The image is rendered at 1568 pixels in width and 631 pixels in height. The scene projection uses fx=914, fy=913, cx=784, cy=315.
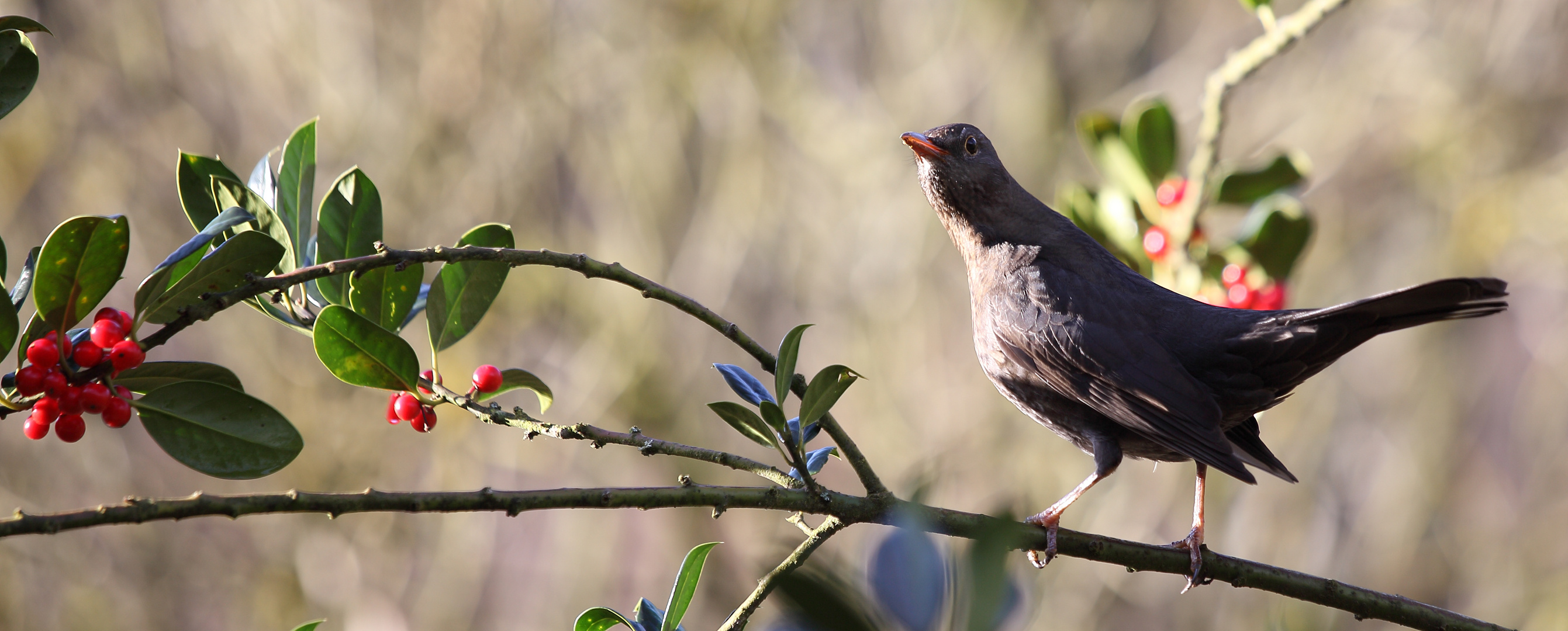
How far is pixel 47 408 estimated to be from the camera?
1181 mm

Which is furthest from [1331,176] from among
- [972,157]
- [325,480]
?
[325,480]

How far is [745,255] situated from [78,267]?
240 inches

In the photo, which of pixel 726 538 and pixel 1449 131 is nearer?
pixel 1449 131

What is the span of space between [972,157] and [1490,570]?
5.72 m

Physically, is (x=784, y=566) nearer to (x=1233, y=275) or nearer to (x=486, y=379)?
(x=486, y=379)

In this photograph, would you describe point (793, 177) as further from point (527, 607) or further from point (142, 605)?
point (142, 605)

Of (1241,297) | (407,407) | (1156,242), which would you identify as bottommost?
(407,407)

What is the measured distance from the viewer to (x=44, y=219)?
6609 millimetres

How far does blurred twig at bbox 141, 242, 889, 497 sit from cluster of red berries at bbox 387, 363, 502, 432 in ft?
0.98

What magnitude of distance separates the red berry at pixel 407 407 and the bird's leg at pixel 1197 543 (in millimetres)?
1382

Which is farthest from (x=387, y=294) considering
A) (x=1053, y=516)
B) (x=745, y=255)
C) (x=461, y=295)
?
(x=745, y=255)

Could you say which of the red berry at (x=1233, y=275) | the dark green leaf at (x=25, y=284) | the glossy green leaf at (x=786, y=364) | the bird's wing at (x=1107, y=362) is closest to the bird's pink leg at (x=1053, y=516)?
the bird's wing at (x=1107, y=362)

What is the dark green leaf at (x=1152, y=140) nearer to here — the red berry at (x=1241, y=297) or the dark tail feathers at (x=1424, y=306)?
the red berry at (x=1241, y=297)

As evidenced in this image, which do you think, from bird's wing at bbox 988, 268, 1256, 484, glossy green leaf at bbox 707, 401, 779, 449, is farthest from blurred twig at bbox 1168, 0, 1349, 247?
glossy green leaf at bbox 707, 401, 779, 449
